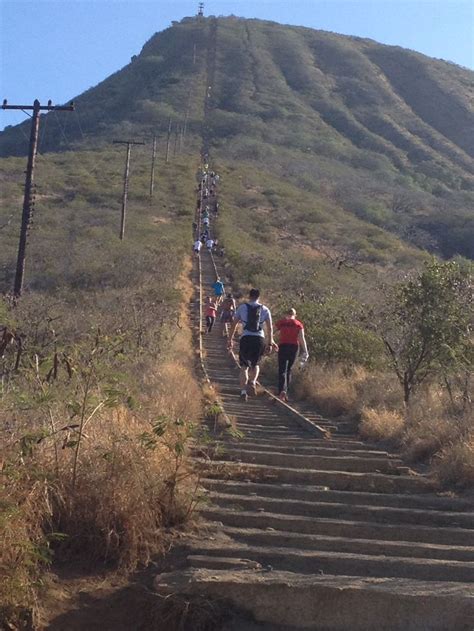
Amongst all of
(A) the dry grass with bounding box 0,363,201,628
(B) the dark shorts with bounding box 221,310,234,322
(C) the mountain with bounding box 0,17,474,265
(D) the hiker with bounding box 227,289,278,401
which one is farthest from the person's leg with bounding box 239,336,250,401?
(C) the mountain with bounding box 0,17,474,265

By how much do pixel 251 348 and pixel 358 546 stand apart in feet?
22.6

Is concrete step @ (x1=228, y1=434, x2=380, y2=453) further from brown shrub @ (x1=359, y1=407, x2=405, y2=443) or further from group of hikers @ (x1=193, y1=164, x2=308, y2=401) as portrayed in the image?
group of hikers @ (x1=193, y1=164, x2=308, y2=401)

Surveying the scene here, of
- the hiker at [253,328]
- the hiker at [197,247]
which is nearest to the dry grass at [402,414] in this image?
the hiker at [253,328]

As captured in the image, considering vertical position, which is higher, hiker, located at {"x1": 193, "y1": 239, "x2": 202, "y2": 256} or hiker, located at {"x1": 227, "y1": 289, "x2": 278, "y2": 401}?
hiker, located at {"x1": 193, "y1": 239, "x2": 202, "y2": 256}

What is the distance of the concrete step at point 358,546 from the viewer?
A: 6.00 metres

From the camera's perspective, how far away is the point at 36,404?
6016 mm

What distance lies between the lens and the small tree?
1365cm

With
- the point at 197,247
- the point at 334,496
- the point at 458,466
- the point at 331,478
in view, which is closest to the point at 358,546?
the point at 334,496

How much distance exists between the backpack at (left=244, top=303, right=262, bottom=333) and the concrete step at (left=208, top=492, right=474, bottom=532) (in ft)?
19.4

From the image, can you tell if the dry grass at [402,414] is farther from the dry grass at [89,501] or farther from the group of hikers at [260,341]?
the dry grass at [89,501]

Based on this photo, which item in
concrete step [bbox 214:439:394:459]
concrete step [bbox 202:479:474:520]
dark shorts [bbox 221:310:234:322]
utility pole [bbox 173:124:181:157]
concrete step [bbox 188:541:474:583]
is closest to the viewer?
concrete step [bbox 188:541:474:583]

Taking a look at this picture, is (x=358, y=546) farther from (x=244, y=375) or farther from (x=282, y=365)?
(x=282, y=365)

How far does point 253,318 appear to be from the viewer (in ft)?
41.4

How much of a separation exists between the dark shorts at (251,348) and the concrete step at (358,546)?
6741mm
